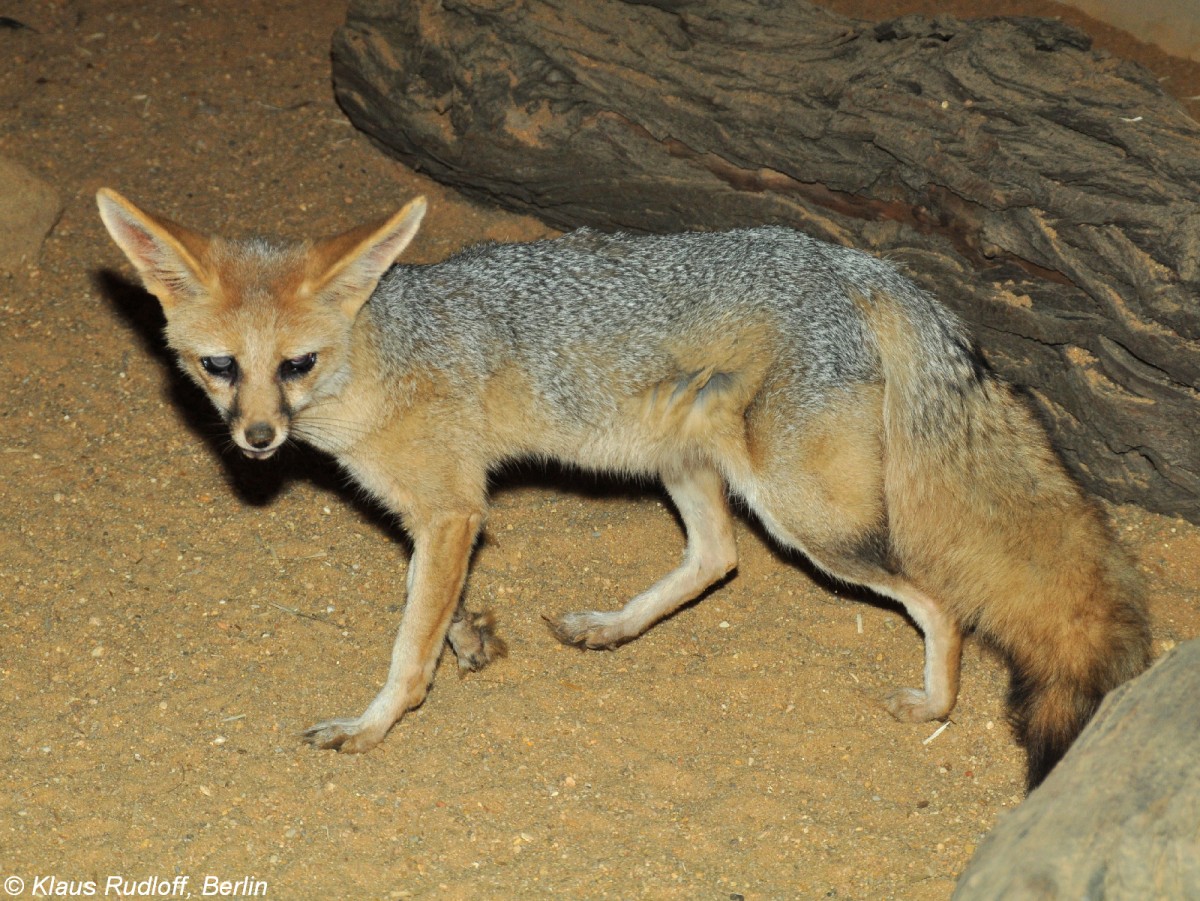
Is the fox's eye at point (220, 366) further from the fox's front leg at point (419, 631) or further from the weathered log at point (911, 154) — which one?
the weathered log at point (911, 154)

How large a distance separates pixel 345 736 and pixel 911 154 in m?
3.50

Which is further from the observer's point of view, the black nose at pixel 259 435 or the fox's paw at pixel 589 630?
the fox's paw at pixel 589 630

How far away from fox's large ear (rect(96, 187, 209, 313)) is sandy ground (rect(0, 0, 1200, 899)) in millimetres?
1391

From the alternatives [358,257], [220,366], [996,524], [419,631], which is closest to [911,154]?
[996,524]

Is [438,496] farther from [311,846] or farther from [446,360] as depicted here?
[311,846]

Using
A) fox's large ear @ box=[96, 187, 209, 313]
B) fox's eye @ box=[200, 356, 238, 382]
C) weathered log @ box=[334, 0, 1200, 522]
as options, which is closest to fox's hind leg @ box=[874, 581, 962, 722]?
weathered log @ box=[334, 0, 1200, 522]

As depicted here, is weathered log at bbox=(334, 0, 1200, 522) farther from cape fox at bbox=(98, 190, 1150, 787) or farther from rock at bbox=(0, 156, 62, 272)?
rock at bbox=(0, 156, 62, 272)

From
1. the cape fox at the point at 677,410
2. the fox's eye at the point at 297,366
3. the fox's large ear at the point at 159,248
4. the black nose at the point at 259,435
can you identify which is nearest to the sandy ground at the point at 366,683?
the cape fox at the point at 677,410

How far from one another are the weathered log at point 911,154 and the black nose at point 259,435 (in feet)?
8.95

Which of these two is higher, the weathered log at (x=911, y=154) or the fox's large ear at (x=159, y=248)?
the weathered log at (x=911, y=154)

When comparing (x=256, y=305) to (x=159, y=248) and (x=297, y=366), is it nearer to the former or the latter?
(x=297, y=366)

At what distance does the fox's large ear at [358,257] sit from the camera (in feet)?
13.6

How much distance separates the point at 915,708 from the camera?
4.57 metres

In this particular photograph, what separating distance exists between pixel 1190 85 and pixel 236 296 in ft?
21.6
